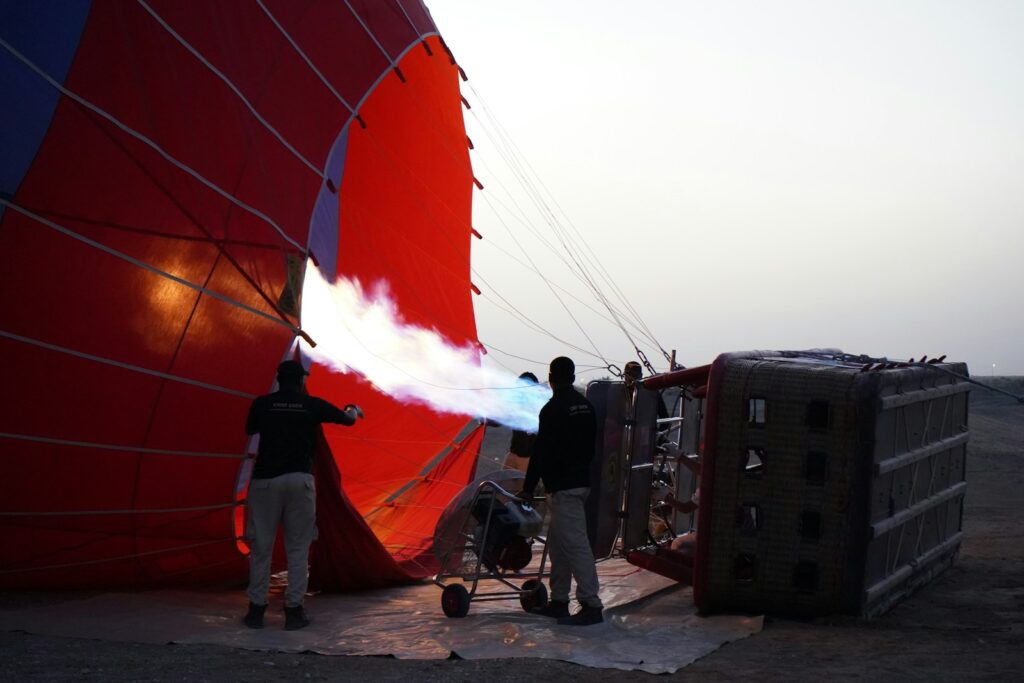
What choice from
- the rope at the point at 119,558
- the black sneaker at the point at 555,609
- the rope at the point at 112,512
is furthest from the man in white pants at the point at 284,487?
the black sneaker at the point at 555,609

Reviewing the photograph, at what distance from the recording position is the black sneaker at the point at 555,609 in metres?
6.92

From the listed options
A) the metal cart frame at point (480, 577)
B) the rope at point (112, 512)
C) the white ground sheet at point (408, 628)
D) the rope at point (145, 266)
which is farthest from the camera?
the metal cart frame at point (480, 577)

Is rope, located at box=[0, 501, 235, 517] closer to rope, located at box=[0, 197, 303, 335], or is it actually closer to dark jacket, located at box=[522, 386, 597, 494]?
rope, located at box=[0, 197, 303, 335]

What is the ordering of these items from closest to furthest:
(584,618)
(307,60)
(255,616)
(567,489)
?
(255,616) < (584,618) < (567,489) < (307,60)

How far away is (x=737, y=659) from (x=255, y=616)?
8.26 ft

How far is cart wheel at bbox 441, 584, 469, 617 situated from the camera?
6.81m

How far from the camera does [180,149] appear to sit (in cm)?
673

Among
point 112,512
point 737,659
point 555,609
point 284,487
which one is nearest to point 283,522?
point 284,487

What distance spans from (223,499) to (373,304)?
3020 mm

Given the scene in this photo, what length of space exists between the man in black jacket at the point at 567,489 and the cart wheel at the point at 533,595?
0.35 ft

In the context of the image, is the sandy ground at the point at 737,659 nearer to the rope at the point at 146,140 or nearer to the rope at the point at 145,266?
the rope at the point at 145,266

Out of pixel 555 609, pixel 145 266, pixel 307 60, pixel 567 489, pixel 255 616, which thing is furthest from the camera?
pixel 307 60

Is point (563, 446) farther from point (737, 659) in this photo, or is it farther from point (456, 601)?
point (737, 659)

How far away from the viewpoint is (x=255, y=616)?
21.2ft
